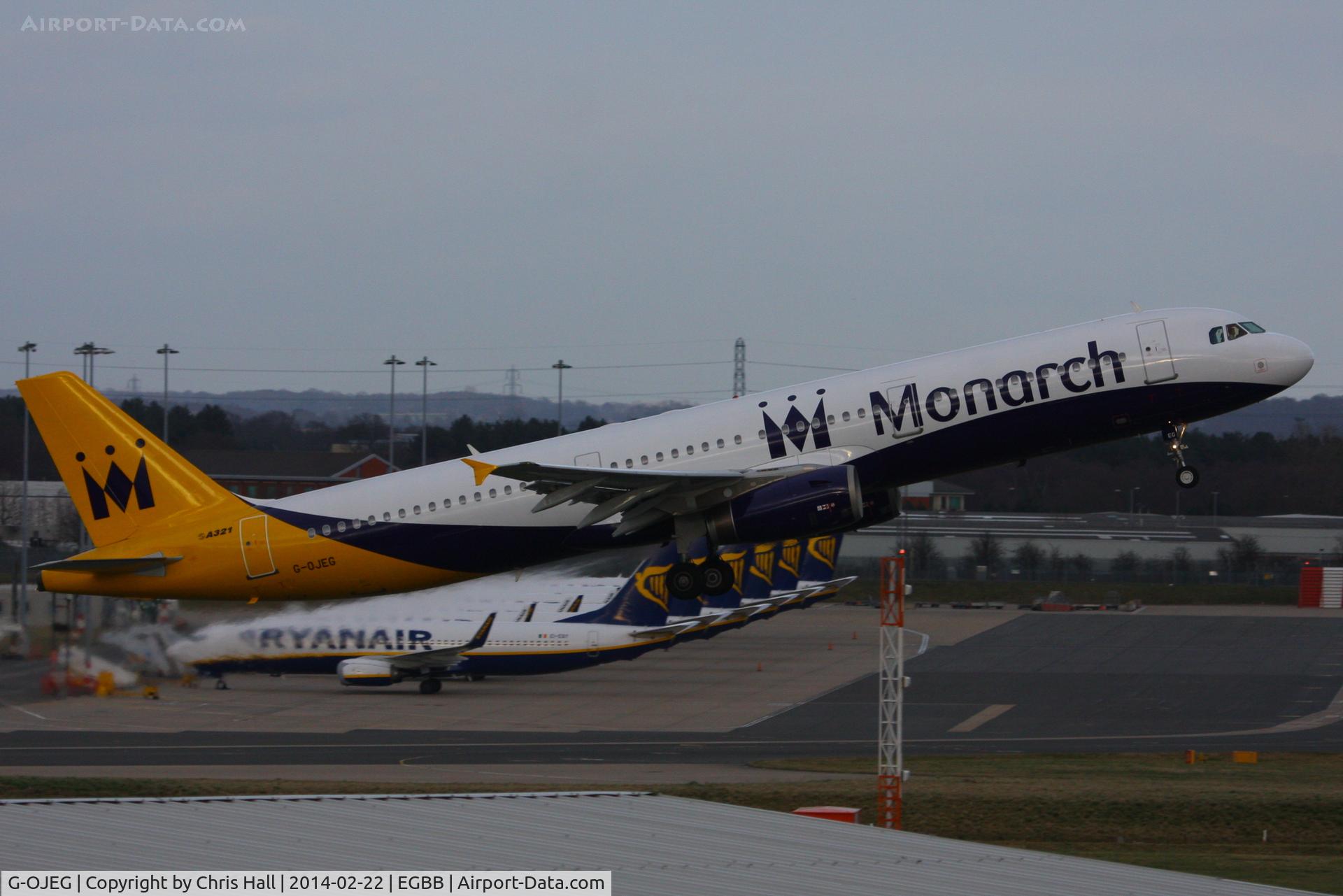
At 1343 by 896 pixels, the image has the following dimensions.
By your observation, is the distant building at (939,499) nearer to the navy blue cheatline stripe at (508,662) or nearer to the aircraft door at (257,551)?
the navy blue cheatline stripe at (508,662)

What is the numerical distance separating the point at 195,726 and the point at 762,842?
130ft

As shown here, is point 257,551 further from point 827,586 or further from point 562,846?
point 827,586

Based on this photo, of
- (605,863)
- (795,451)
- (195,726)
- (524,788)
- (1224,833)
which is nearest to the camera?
(605,863)

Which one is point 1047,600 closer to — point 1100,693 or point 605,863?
point 1100,693

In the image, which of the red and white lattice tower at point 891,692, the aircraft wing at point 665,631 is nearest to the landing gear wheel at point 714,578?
the red and white lattice tower at point 891,692

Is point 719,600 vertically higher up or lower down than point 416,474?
lower down

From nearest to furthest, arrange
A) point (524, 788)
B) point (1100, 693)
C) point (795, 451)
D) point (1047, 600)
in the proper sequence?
point (795, 451) → point (524, 788) → point (1100, 693) → point (1047, 600)

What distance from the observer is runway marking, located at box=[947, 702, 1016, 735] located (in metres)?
60.4

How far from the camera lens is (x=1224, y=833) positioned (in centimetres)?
3853

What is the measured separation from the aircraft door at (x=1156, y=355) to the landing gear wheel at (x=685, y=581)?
1205 cm

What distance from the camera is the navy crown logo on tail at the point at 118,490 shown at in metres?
39.2

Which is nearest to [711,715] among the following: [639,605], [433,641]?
[639,605]

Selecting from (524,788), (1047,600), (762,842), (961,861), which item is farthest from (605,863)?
(1047,600)

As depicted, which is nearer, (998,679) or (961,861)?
(961,861)
